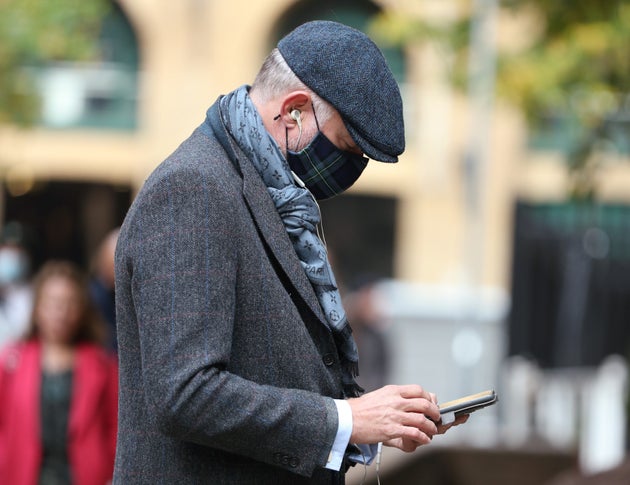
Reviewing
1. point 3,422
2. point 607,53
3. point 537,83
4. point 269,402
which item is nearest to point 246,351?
point 269,402

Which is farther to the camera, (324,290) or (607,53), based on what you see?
(607,53)

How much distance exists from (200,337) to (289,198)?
0.37 metres

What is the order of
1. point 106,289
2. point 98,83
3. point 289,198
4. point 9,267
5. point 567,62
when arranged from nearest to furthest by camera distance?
point 289,198, point 106,289, point 567,62, point 9,267, point 98,83

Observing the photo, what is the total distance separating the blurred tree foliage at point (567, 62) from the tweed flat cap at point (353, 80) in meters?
4.77

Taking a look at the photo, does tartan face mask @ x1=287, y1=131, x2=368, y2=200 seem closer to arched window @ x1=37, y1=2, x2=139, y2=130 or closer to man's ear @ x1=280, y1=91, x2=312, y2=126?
man's ear @ x1=280, y1=91, x2=312, y2=126

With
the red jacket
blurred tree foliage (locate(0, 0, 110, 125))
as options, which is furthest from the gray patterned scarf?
blurred tree foliage (locate(0, 0, 110, 125))

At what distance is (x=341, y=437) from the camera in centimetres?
234

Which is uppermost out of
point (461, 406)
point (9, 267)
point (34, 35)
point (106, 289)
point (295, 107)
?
point (295, 107)

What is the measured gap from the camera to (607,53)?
855 centimetres

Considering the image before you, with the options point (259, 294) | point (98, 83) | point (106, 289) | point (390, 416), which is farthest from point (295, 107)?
point (98, 83)

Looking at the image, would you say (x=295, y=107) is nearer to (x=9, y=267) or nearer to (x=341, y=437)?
(x=341, y=437)

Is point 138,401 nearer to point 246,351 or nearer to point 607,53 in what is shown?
point 246,351

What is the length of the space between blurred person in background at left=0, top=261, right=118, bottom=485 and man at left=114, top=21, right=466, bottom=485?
311cm

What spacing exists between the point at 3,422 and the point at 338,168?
3404 mm
